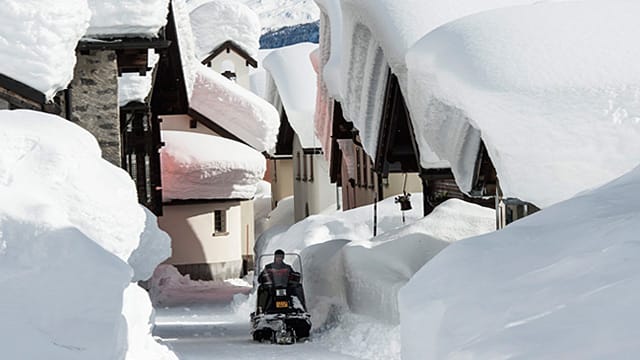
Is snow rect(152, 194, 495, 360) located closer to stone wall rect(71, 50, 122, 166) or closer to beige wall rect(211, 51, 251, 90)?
stone wall rect(71, 50, 122, 166)

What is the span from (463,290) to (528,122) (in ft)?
16.7

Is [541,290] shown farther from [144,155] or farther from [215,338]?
[144,155]

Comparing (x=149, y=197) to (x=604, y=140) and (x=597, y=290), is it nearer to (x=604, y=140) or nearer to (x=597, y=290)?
(x=604, y=140)

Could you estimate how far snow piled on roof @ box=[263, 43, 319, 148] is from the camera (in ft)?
131

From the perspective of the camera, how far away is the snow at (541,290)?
4434 mm

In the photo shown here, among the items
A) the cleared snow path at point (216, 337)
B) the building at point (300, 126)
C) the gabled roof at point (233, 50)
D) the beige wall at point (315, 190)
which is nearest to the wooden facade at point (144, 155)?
the cleared snow path at point (216, 337)

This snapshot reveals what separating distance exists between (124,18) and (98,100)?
51.4 inches

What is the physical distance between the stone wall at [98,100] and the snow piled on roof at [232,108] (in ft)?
51.1

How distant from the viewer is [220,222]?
34.4 meters

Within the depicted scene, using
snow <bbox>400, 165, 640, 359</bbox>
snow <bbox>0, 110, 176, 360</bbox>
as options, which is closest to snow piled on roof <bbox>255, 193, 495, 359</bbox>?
snow <bbox>0, 110, 176, 360</bbox>

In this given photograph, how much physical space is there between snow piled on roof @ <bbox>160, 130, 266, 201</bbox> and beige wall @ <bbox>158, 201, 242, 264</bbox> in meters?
0.72

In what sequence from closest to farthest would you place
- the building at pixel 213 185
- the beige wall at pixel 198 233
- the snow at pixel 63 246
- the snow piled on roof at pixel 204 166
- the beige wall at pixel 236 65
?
1. the snow at pixel 63 246
2. the snow piled on roof at pixel 204 166
3. the building at pixel 213 185
4. the beige wall at pixel 198 233
5. the beige wall at pixel 236 65

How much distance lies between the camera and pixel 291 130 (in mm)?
44250

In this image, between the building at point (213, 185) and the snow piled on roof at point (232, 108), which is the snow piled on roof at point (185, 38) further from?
the snow piled on roof at point (232, 108)
